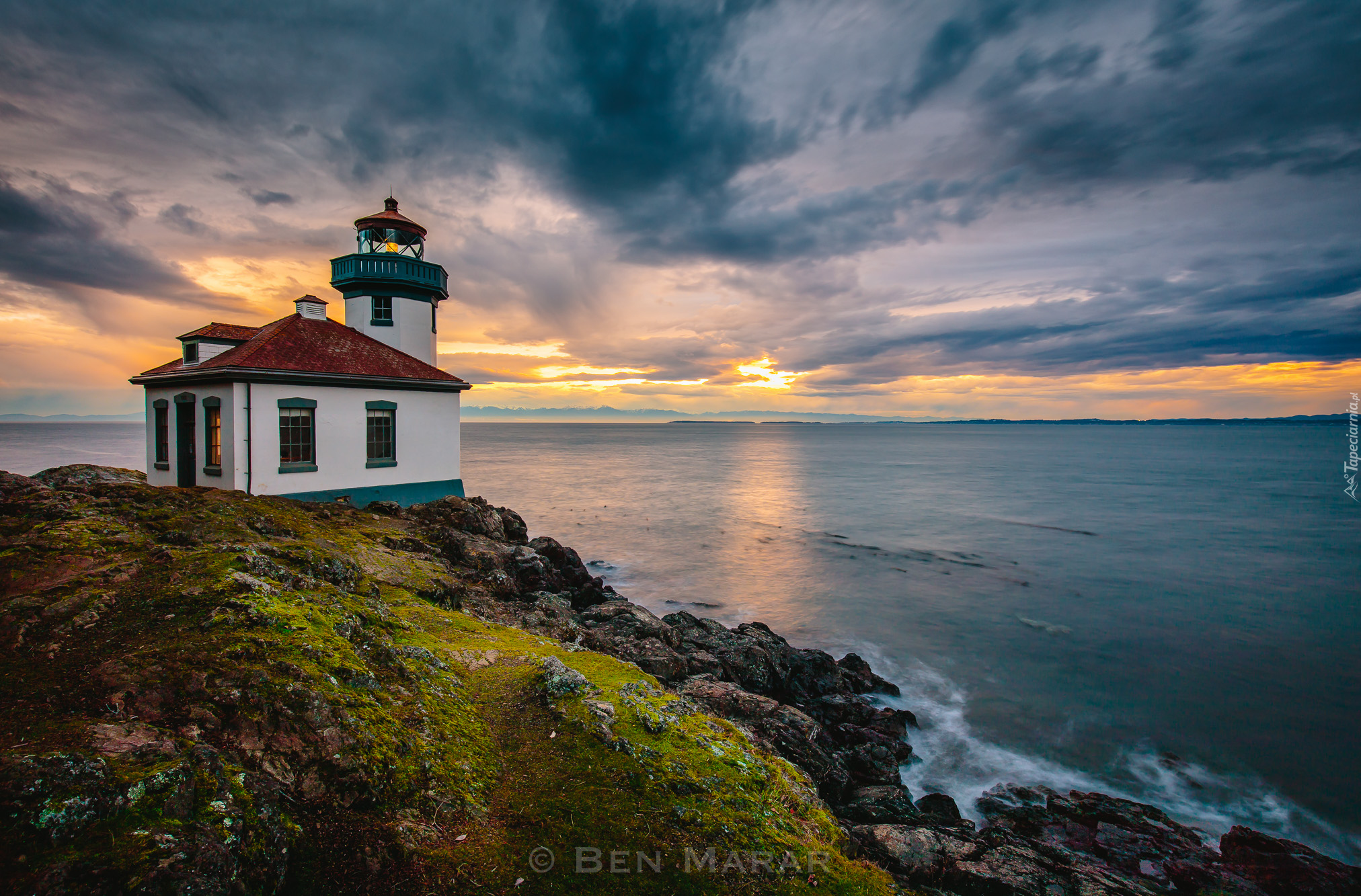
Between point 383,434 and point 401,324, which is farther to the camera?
point 401,324

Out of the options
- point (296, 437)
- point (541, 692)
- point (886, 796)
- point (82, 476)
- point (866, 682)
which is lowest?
point (866, 682)

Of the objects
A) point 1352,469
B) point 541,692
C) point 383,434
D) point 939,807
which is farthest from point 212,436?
point 1352,469

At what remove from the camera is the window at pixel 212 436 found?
17422mm

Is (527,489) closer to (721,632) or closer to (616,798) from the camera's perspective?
(721,632)

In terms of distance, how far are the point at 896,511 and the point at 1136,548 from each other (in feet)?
47.4

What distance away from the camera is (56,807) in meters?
2.96

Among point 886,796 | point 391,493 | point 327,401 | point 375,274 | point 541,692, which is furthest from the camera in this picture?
point 375,274

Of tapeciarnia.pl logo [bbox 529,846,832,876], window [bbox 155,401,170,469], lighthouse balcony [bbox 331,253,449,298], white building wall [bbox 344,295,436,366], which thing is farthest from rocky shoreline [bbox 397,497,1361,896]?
lighthouse balcony [bbox 331,253,449,298]

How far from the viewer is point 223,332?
63.5ft

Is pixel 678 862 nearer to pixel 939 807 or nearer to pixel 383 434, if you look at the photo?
pixel 939 807

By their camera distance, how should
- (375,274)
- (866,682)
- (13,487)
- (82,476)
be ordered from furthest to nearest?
(375,274) → (866,682) → (82,476) → (13,487)

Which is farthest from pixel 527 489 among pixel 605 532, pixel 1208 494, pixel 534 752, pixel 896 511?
pixel 1208 494

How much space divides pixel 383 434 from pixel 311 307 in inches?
231

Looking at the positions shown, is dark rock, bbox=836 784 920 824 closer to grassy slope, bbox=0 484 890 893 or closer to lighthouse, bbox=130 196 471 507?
grassy slope, bbox=0 484 890 893
